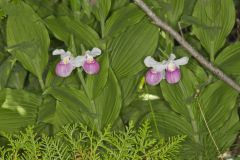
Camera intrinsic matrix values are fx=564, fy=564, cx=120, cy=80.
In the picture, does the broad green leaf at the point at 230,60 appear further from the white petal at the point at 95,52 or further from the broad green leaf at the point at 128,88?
the white petal at the point at 95,52

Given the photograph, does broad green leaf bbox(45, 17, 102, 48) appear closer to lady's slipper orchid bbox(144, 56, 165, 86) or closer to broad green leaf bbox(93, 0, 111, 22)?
broad green leaf bbox(93, 0, 111, 22)

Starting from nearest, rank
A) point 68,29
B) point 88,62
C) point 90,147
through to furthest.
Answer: point 90,147
point 88,62
point 68,29

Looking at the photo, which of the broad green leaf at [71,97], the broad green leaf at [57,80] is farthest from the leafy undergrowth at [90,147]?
the broad green leaf at [57,80]

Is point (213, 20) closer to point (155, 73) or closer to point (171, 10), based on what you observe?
point (171, 10)

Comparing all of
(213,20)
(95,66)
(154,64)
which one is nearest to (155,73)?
(154,64)

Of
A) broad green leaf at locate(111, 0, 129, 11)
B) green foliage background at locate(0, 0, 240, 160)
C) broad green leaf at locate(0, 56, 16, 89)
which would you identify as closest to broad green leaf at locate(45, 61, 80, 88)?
green foliage background at locate(0, 0, 240, 160)

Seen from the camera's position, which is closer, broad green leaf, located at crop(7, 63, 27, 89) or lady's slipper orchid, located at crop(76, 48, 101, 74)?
lady's slipper orchid, located at crop(76, 48, 101, 74)
